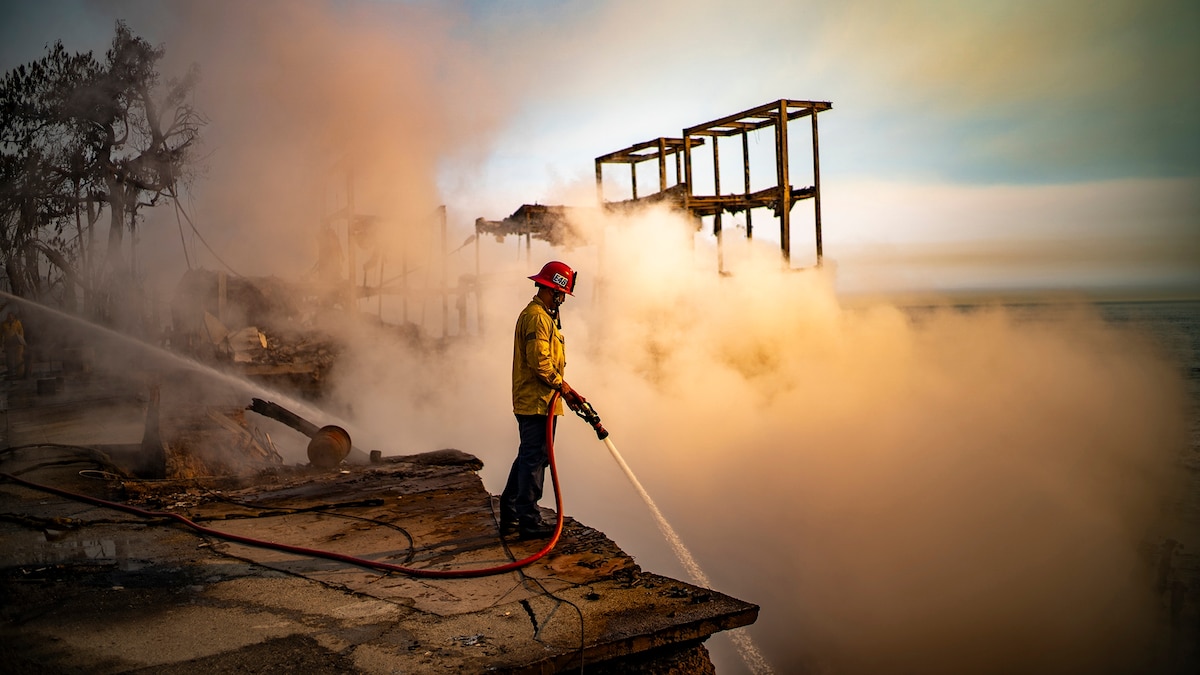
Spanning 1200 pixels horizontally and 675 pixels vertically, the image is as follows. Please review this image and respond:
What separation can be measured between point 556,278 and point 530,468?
138 cm

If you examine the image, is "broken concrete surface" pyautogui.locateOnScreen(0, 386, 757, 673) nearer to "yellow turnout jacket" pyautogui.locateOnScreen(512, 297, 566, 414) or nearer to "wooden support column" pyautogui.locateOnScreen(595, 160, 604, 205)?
"yellow turnout jacket" pyautogui.locateOnScreen(512, 297, 566, 414)

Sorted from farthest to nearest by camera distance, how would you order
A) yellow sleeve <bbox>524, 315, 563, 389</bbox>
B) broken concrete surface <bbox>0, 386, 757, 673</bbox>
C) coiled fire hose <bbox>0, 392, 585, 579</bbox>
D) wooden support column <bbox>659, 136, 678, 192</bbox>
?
wooden support column <bbox>659, 136, 678, 192</bbox>
yellow sleeve <bbox>524, 315, 563, 389</bbox>
coiled fire hose <bbox>0, 392, 585, 579</bbox>
broken concrete surface <bbox>0, 386, 757, 673</bbox>

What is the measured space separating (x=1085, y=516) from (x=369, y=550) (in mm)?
15762

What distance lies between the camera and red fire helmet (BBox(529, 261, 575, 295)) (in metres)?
5.08

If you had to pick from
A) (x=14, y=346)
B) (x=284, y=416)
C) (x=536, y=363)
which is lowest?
(x=284, y=416)

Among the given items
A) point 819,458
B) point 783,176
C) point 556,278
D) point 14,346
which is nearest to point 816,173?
point 783,176

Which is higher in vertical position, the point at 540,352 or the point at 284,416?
the point at 540,352

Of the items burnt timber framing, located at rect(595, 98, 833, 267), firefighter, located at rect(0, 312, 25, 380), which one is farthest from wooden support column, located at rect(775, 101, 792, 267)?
firefighter, located at rect(0, 312, 25, 380)

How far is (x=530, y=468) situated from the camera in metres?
4.97

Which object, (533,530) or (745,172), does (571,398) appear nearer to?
(533,530)

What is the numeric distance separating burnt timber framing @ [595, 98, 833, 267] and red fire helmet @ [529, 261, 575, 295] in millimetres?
9280

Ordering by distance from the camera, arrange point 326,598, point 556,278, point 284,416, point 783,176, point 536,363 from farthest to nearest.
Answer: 1. point 783,176
2. point 284,416
3. point 556,278
4. point 536,363
5. point 326,598

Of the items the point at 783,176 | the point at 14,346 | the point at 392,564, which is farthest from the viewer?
the point at 14,346

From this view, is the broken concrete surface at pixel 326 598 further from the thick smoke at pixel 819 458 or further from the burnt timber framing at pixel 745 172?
the burnt timber framing at pixel 745 172
